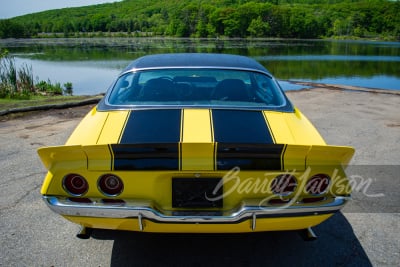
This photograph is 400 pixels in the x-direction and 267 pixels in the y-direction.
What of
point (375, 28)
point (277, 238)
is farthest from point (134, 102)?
point (375, 28)

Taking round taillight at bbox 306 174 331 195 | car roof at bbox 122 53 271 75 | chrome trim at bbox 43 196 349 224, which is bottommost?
chrome trim at bbox 43 196 349 224

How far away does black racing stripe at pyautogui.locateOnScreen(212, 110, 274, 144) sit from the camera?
7.49 ft

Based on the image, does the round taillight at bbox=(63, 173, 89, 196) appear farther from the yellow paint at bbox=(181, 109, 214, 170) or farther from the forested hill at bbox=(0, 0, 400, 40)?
the forested hill at bbox=(0, 0, 400, 40)

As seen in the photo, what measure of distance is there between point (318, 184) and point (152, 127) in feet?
4.05

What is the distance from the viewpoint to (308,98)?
33.4 feet

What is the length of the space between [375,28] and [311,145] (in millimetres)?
105880

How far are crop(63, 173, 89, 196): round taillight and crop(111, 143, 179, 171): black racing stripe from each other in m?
0.28

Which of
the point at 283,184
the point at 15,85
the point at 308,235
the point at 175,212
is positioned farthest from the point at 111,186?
the point at 15,85

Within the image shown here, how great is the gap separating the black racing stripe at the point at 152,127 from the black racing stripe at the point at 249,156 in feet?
1.07

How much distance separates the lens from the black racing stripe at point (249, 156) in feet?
6.99

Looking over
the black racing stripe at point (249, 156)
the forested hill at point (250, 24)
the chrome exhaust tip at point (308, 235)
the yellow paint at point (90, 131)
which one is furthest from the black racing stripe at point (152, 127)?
the forested hill at point (250, 24)

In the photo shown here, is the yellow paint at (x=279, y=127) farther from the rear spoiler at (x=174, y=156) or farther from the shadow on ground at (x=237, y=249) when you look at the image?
the shadow on ground at (x=237, y=249)

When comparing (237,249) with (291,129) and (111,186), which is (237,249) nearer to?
(291,129)

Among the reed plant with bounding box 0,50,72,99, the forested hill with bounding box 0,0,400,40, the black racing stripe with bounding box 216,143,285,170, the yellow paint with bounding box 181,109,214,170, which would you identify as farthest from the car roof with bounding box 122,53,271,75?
the forested hill with bounding box 0,0,400,40
